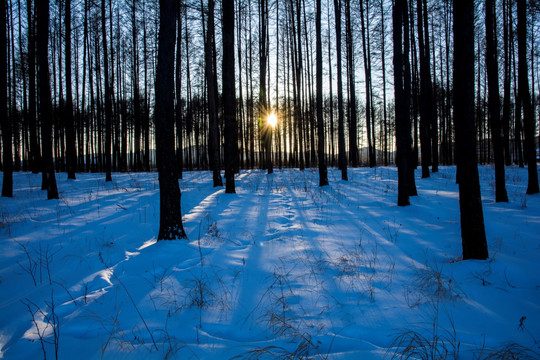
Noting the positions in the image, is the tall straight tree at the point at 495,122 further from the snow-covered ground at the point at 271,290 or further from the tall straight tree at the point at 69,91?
the tall straight tree at the point at 69,91

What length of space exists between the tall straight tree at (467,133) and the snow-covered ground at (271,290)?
1.12 ft

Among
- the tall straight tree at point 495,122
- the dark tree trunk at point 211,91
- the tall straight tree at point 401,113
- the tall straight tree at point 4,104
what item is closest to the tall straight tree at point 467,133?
the tall straight tree at point 401,113

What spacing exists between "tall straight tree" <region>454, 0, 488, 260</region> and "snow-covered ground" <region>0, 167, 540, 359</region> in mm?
342

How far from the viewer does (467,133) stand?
10.8 ft

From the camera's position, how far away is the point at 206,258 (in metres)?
3.66

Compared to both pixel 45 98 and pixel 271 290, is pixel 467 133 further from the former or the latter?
pixel 45 98

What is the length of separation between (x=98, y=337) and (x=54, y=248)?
9.88 ft

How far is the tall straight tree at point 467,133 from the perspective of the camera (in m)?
3.26

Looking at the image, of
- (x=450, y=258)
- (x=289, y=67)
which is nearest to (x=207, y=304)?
(x=450, y=258)

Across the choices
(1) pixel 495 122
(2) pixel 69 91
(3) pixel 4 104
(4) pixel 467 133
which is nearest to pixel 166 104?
(4) pixel 467 133

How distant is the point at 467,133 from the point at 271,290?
3313 mm

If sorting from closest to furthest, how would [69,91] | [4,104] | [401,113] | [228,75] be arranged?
1. [401,113]
2. [228,75]
3. [4,104]
4. [69,91]

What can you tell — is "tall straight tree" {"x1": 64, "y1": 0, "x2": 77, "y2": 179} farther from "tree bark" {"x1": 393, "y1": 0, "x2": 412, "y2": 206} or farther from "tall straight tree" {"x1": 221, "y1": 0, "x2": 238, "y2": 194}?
"tree bark" {"x1": 393, "y1": 0, "x2": 412, "y2": 206}

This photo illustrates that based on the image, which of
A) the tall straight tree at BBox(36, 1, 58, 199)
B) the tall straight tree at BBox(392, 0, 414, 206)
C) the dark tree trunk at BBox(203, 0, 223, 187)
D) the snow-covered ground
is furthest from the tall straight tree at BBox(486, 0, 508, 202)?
the tall straight tree at BBox(36, 1, 58, 199)
